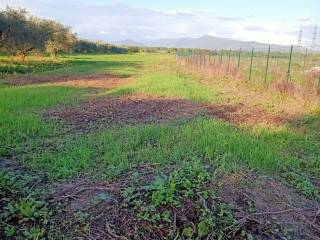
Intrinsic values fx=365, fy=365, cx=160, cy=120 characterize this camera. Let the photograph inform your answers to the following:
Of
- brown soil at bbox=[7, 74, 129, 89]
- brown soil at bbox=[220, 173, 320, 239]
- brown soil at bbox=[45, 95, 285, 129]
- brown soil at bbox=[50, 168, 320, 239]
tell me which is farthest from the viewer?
brown soil at bbox=[7, 74, 129, 89]

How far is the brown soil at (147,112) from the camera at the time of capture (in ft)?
33.2

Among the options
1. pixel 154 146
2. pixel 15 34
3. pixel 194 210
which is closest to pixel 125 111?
pixel 154 146

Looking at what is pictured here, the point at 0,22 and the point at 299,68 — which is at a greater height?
the point at 0,22

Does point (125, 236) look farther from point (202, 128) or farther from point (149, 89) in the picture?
point (149, 89)

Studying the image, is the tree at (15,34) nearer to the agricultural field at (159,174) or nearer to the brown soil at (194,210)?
the agricultural field at (159,174)

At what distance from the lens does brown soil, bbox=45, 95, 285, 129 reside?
33.2 feet

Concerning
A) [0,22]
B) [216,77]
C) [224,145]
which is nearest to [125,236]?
[224,145]

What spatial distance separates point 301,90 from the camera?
1316 centimetres

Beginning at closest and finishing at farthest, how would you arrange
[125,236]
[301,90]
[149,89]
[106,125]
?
[125,236], [106,125], [301,90], [149,89]

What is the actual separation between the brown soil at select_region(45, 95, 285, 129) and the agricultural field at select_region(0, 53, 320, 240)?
44 mm

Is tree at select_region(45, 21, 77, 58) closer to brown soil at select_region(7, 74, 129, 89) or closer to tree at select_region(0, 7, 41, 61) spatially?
tree at select_region(0, 7, 41, 61)

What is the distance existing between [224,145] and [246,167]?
1.10 meters

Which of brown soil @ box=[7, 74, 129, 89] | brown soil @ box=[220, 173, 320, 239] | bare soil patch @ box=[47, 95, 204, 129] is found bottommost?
brown soil @ box=[7, 74, 129, 89]

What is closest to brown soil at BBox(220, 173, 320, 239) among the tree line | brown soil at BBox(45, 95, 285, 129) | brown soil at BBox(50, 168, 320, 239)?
brown soil at BBox(50, 168, 320, 239)
